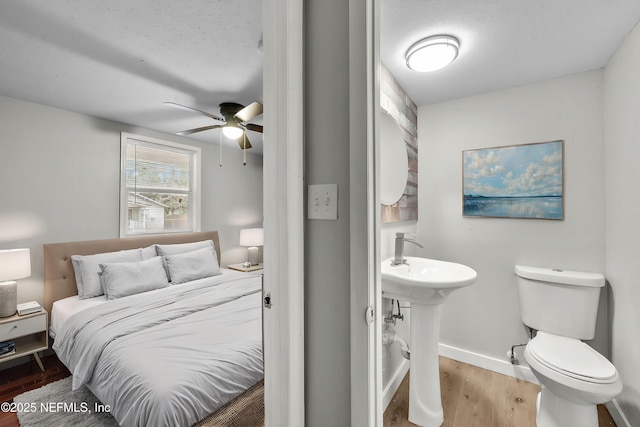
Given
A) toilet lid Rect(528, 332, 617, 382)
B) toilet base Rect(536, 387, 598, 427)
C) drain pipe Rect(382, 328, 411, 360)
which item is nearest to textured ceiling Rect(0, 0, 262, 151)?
drain pipe Rect(382, 328, 411, 360)

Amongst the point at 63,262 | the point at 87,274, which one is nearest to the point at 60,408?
the point at 87,274

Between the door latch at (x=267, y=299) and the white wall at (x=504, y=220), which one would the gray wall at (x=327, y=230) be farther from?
the white wall at (x=504, y=220)

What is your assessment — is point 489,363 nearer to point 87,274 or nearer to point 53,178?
point 87,274

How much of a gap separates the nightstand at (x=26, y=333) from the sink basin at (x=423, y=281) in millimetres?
2713

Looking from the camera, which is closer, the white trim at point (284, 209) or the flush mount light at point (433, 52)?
the white trim at point (284, 209)

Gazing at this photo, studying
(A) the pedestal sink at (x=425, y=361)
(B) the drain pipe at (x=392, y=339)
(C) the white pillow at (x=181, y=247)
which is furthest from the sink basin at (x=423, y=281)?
(C) the white pillow at (x=181, y=247)

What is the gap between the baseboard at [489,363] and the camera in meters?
2.04

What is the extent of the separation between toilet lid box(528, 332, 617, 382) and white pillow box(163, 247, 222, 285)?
9.83ft

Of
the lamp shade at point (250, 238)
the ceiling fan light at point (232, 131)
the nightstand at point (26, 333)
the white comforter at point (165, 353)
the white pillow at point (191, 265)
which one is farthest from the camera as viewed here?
the lamp shade at point (250, 238)

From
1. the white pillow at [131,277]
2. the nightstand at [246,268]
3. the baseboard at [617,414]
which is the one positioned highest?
the white pillow at [131,277]

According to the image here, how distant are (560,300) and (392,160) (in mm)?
1433

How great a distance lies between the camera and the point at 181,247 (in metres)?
3.28

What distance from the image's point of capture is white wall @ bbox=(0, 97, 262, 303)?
234 centimetres

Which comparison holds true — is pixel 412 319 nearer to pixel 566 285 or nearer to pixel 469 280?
pixel 469 280
